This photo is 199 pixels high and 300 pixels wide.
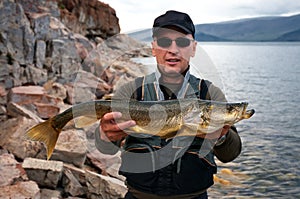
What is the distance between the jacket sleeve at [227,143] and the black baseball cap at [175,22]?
671mm

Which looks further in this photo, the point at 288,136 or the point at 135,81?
the point at 288,136

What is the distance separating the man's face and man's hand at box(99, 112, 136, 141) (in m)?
0.75

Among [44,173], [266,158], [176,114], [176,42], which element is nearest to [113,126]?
[176,114]

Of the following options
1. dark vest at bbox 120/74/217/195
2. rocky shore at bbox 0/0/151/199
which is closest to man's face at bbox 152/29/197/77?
dark vest at bbox 120/74/217/195

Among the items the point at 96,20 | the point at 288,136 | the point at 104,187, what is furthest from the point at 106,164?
the point at 96,20

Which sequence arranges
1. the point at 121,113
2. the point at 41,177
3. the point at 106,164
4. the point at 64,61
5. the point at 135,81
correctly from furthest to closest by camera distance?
the point at 64,61 < the point at 106,164 < the point at 41,177 < the point at 135,81 < the point at 121,113

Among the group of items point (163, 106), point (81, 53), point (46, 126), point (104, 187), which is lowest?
point (104, 187)

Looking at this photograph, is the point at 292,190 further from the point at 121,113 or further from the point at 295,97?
the point at 295,97

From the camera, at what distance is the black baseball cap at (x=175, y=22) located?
4023 millimetres

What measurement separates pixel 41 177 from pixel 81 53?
1876 cm

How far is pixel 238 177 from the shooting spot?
12.9 m

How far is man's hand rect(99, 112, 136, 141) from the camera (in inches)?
141

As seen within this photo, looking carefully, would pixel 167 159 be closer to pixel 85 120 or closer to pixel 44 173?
pixel 85 120

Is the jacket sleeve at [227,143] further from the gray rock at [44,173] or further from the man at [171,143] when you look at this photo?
the gray rock at [44,173]
